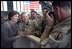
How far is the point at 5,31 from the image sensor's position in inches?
67.4

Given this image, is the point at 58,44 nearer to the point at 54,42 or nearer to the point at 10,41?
the point at 54,42

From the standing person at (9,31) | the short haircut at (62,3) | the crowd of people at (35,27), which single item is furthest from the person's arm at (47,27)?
the standing person at (9,31)

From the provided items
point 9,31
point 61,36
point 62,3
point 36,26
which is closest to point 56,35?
point 61,36

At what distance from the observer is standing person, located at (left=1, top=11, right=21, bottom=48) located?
171 centimetres

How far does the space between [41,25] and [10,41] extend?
35 centimetres

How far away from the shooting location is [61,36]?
5.49 ft

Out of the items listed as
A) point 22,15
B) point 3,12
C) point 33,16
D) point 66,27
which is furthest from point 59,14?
point 3,12

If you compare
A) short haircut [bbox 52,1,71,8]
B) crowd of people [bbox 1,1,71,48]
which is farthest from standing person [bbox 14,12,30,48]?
short haircut [bbox 52,1,71,8]

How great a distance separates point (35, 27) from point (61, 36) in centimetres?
28

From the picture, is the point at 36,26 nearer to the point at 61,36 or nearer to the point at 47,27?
the point at 47,27

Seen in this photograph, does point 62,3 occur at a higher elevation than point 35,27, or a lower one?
higher

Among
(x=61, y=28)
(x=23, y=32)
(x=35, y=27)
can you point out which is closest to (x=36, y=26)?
(x=35, y=27)

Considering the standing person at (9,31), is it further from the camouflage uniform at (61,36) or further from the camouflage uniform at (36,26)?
the camouflage uniform at (61,36)

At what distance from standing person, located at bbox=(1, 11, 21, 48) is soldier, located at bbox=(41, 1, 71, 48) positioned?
310 mm
